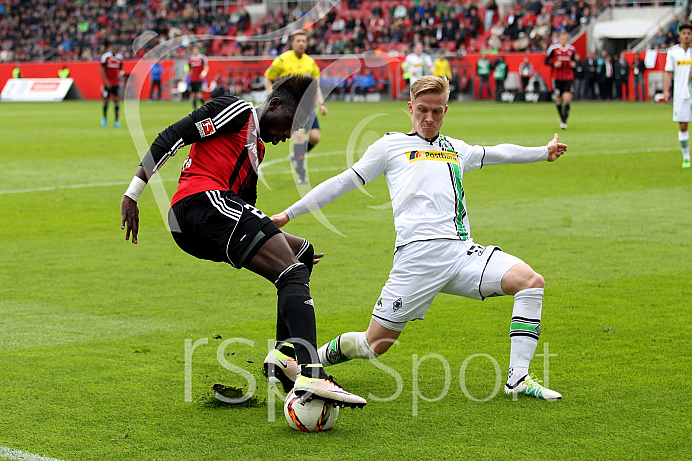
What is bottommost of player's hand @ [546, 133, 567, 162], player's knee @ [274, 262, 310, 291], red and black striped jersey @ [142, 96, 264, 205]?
player's knee @ [274, 262, 310, 291]

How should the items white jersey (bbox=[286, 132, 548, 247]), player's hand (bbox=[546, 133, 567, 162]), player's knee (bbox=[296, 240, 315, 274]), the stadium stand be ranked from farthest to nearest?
the stadium stand → player's hand (bbox=[546, 133, 567, 162]) → player's knee (bbox=[296, 240, 315, 274]) → white jersey (bbox=[286, 132, 548, 247])

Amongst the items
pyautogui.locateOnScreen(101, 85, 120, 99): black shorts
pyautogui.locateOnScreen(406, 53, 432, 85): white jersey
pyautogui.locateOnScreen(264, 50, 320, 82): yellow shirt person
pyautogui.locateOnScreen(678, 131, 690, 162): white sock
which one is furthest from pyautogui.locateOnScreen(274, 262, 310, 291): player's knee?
pyautogui.locateOnScreen(406, 53, 432, 85): white jersey

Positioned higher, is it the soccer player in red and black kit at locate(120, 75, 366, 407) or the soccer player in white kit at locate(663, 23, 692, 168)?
the soccer player in red and black kit at locate(120, 75, 366, 407)

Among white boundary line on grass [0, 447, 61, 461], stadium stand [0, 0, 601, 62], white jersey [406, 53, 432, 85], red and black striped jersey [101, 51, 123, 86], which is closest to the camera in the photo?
white boundary line on grass [0, 447, 61, 461]

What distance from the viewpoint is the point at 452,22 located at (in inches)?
1672

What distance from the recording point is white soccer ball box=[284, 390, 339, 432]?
4.34 m

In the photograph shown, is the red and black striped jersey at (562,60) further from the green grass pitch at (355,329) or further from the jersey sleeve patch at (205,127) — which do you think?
the jersey sleeve patch at (205,127)

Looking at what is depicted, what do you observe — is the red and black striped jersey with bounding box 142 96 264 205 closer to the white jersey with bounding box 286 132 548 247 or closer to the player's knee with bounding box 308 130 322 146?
the white jersey with bounding box 286 132 548 247

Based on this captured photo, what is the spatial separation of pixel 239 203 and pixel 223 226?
165mm

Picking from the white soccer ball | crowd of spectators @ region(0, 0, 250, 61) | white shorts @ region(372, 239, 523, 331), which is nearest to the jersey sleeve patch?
white shorts @ region(372, 239, 523, 331)

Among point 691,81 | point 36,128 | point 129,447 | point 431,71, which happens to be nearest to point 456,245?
point 129,447

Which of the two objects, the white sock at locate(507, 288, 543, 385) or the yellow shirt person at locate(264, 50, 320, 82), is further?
the yellow shirt person at locate(264, 50, 320, 82)

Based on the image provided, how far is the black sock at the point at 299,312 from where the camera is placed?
14.6 ft

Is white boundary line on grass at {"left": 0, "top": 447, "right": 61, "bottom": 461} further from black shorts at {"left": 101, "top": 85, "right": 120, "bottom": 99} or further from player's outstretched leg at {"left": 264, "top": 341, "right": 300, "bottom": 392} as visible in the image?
black shorts at {"left": 101, "top": 85, "right": 120, "bottom": 99}
